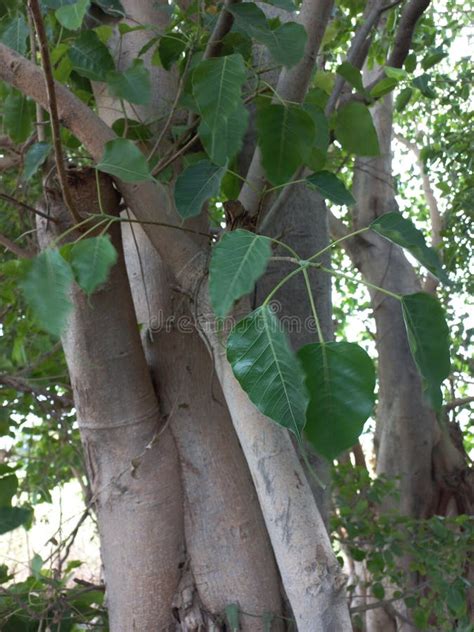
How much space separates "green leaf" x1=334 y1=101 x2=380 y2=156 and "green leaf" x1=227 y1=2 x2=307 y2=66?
0.19m

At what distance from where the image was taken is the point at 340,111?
1212 millimetres

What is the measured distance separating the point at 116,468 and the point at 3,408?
0.34 metres

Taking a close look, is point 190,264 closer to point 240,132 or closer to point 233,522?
point 240,132

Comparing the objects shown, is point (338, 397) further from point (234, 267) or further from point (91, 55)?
point (91, 55)

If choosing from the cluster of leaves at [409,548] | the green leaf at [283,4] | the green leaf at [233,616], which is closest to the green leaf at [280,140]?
the green leaf at [283,4]

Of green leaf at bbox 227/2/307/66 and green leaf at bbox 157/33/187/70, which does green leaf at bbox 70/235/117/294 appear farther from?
green leaf at bbox 157/33/187/70

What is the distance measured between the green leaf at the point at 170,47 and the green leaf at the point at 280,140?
290 millimetres

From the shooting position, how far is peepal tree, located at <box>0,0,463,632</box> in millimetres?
746

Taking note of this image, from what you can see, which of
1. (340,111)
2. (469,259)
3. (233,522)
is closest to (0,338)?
(233,522)

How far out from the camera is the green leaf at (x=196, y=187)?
3.34ft

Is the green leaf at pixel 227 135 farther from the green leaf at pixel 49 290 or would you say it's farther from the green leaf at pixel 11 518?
the green leaf at pixel 11 518

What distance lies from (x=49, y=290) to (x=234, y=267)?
0.18m

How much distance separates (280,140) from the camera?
1050 millimetres

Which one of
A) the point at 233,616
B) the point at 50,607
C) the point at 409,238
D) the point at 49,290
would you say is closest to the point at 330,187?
the point at 409,238
